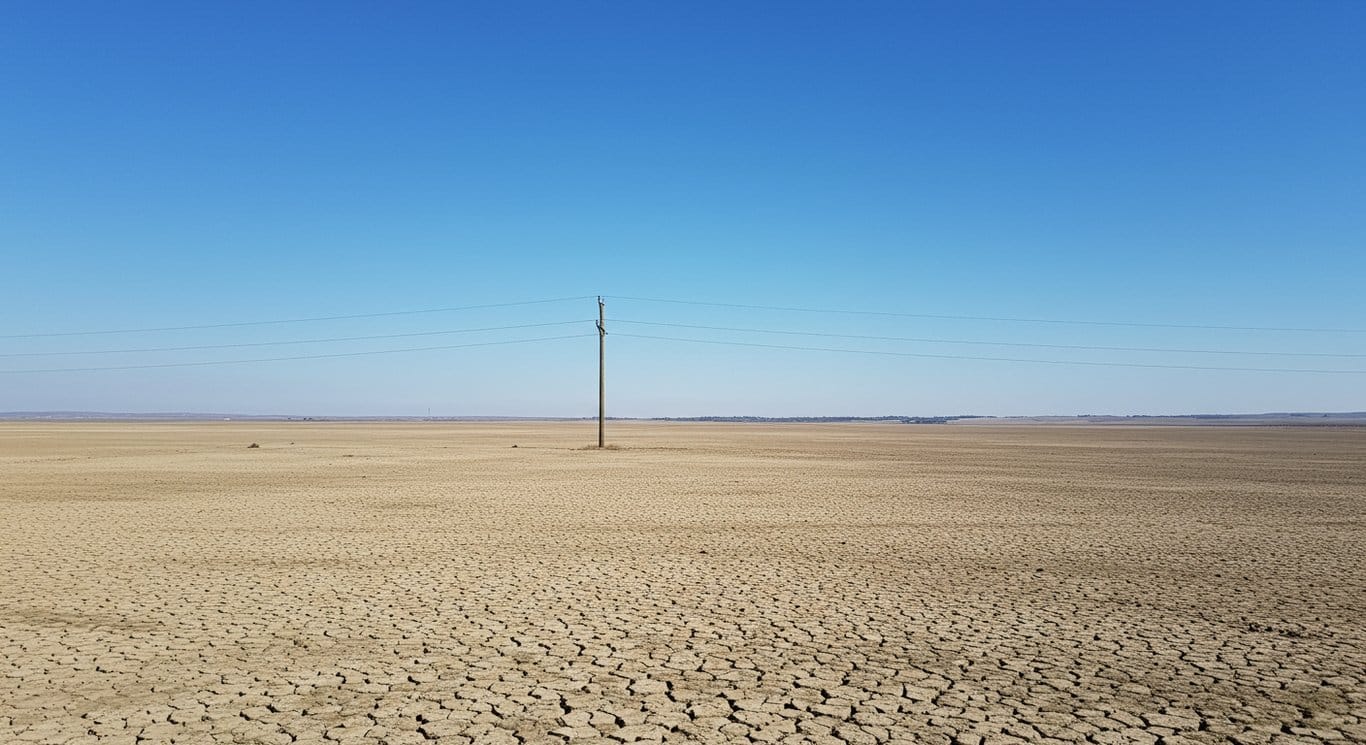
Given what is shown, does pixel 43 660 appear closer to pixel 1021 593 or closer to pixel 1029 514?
pixel 1021 593

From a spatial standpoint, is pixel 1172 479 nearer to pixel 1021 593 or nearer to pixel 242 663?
pixel 1021 593

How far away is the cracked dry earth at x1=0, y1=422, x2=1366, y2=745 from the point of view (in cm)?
541

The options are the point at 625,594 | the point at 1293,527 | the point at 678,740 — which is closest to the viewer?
the point at 678,740

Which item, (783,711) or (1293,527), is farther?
(1293,527)

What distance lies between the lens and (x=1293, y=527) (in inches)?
575

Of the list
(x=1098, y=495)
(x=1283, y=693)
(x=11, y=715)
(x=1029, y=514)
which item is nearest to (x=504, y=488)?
(x=1029, y=514)

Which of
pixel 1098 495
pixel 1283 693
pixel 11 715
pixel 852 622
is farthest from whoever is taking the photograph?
pixel 1098 495

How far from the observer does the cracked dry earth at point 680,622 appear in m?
5.41

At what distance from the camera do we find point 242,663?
6570 millimetres

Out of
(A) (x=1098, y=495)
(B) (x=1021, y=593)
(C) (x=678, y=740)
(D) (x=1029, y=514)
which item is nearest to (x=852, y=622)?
(B) (x=1021, y=593)

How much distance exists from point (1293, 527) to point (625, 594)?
499 inches

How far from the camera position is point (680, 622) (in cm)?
789

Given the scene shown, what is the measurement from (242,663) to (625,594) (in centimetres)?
382

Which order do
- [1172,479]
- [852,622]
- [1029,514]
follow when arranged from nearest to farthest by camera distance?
[852,622], [1029,514], [1172,479]
